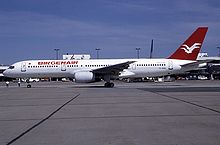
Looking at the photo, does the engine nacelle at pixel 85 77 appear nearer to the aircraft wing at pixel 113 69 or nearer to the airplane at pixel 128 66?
the aircraft wing at pixel 113 69

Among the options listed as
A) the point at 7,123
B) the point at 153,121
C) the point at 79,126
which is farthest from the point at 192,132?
the point at 7,123

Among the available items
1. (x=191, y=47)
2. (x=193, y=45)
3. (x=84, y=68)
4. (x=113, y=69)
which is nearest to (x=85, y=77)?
(x=113, y=69)

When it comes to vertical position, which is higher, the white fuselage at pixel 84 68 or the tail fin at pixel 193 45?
the tail fin at pixel 193 45

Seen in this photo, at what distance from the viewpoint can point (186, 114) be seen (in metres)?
10.3

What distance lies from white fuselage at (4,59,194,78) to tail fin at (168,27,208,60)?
0.86 meters

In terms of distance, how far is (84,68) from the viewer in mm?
35375

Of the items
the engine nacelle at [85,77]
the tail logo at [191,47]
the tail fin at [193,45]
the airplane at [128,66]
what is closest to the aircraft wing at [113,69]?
the airplane at [128,66]

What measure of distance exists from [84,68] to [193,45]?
41.6ft

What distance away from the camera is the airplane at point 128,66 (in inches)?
1368

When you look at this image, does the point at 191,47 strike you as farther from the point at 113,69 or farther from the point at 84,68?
the point at 84,68

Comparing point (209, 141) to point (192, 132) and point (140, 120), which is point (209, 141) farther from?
point (140, 120)

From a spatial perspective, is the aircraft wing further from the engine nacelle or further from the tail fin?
the tail fin

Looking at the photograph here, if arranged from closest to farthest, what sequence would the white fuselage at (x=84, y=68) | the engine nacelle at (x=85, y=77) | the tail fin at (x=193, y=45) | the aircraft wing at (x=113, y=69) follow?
the engine nacelle at (x=85, y=77)
the aircraft wing at (x=113, y=69)
the white fuselage at (x=84, y=68)
the tail fin at (x=193, y=45)

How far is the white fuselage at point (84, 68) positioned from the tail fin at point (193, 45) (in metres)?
0.86
